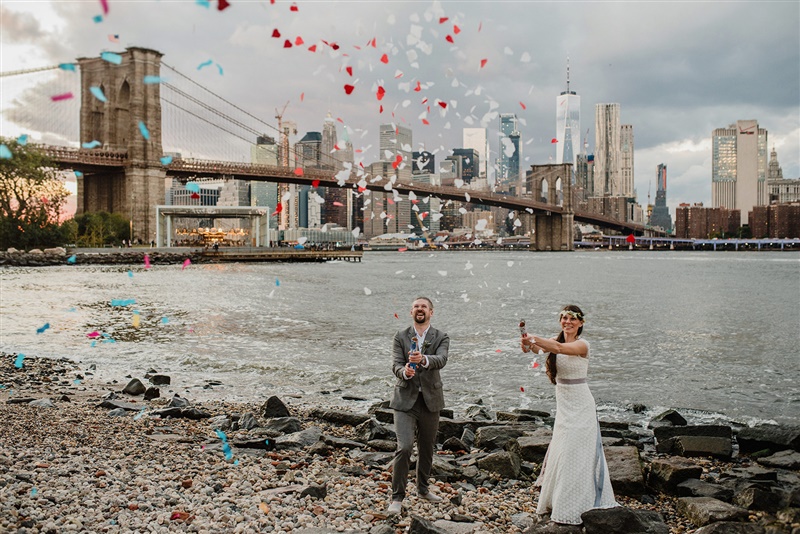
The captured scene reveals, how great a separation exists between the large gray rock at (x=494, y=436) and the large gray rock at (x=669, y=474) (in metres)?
1.59

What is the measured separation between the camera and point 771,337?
62.8 feet

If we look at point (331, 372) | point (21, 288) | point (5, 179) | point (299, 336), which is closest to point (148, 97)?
point (5, 179)

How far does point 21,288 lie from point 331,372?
22.5 m

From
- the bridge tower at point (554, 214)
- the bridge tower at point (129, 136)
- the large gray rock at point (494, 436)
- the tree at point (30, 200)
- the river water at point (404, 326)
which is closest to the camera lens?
the large gray rock at point (494, 436)

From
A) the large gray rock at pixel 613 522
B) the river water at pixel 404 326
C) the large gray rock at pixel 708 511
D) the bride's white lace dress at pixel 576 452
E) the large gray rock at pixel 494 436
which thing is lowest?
the river water at pixel 404 326

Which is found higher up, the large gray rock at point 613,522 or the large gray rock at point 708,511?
the large gray rock at point 613,522

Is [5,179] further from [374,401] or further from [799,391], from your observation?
[799,391]

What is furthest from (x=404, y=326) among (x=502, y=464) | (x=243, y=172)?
(x=243, y=172)

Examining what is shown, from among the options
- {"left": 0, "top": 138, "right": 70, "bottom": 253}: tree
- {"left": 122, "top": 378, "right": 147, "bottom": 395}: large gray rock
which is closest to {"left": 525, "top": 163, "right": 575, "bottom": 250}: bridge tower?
{"left": 0, "top": 138, "right": 70, "bottom": 253}: tree

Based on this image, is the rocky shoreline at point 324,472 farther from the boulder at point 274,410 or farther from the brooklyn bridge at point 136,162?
the brooklyn bridge at point 136,162

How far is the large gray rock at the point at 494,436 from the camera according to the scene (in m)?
7.12

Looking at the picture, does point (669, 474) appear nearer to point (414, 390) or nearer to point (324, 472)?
point (414, 390)

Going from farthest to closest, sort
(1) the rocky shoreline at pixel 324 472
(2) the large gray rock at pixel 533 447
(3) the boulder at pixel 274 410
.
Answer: (3) the boulder at pixel 274 410, (2) the large gray rock at pixel 533 447, (1) the rocky shoreline at pixel 324 472

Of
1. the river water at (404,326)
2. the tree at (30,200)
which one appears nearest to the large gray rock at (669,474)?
the river water at (404,326)
